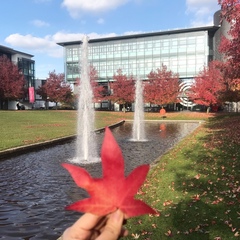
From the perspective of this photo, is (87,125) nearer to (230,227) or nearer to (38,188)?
(38,188)

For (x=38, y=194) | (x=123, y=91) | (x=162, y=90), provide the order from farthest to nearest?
(x=123, y=91), (x=162, y=90), (x=38, y=194)

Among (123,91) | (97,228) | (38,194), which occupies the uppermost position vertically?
(123,91)

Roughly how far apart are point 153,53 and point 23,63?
2955 centimetres

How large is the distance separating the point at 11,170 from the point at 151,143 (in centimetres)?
911

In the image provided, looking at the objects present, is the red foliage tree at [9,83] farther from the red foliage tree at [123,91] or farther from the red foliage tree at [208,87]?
the red foliage tree at [208,87]

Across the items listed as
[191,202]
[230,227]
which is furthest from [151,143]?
[230,227]

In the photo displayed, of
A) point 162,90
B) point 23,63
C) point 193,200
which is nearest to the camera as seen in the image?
point 193,200

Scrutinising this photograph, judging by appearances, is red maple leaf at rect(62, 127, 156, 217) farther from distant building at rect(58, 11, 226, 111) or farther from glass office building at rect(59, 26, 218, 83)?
glass office building at rect(59, 26, 218, 83)

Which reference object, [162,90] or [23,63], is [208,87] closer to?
[162,90]

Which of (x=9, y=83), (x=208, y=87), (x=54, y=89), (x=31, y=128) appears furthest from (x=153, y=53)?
(x=31, y=128)

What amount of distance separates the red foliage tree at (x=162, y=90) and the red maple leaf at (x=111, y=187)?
46.1 meters

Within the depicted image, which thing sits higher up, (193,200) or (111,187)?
(111,187)

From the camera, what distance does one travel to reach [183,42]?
212 feet

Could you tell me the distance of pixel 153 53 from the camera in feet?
222
